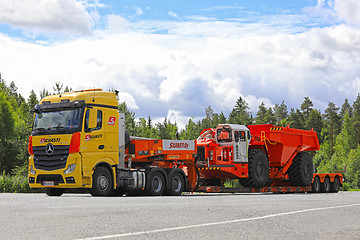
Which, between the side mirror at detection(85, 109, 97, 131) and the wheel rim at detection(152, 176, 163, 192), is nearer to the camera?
the side mirror at detection(85, 109, 97, 131)

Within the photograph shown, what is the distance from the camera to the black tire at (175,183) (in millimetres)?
22672

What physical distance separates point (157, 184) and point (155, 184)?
0.36ft

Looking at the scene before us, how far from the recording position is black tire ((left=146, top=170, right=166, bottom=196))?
21.9 m

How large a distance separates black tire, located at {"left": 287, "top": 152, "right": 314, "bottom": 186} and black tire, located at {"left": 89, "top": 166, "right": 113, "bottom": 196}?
11.8 meters

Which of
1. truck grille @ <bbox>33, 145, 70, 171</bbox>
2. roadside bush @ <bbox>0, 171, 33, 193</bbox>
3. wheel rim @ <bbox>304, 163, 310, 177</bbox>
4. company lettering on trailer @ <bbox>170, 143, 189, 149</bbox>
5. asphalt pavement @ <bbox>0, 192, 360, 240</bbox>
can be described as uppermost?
company lettering on trailer @ <bbox>170, 143, 189, 149</bbox>

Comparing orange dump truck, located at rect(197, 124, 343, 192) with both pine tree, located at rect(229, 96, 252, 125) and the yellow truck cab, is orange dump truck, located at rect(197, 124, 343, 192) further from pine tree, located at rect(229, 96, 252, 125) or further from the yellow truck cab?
pine tree, located at rect(229, 96, 252, 125)

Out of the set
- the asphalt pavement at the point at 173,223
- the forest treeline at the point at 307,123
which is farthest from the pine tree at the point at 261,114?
the asphalt pavement at the point at 173,223

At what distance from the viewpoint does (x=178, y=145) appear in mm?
23766

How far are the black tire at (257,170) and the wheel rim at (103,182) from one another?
25.9 ft

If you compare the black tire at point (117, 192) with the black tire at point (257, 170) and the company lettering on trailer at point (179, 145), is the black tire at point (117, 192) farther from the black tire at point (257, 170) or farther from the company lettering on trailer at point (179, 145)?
the black tire at point (257, 170)

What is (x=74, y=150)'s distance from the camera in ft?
64.7

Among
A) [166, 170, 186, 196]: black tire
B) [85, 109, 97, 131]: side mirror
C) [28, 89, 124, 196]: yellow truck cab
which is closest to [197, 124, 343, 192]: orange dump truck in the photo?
A: [166, 170, 186, 196]: black tire

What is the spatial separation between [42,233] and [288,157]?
21.4 metres

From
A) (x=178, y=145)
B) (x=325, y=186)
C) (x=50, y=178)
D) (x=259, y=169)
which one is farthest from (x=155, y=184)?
(x=325, y=186)
